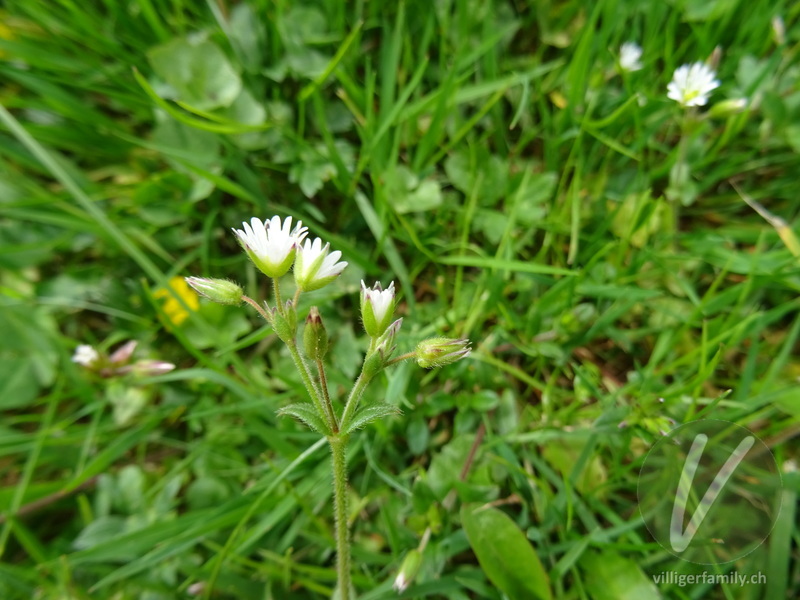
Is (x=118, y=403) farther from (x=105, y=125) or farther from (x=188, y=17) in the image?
(x=188, y=17)

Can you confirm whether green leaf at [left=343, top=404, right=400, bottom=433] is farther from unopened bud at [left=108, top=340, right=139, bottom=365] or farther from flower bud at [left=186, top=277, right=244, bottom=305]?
unopened bud at [left=108, top=340, right=139, bottom=365]

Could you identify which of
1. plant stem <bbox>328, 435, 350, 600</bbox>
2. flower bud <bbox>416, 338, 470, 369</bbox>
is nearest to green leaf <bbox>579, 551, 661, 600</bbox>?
plant stem <bbox>328, 435, 350, 600</bbox>

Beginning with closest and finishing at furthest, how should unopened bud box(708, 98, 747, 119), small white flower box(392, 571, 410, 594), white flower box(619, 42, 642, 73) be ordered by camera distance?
small white flower box(392, 571, 410, 594) → unopened bud box(708, 98, 747, 119) → white flower box(619, 42, 642, 73)

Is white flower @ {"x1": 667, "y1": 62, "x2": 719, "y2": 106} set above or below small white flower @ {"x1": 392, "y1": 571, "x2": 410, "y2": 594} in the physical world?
above

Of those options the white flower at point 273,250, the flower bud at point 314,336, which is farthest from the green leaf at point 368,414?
the white flower at point 273,250

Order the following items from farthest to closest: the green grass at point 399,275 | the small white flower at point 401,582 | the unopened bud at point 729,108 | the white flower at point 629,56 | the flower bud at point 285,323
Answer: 1. the white flower at point 629,56
2. the unopened bud at point 729,108
3. the green grass at point 399,275
4. the small white flower at point 401,582
5. the flower bud at point 285,323

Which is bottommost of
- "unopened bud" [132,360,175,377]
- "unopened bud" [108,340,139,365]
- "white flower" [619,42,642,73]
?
"unopened bud" [132,360,175,377]

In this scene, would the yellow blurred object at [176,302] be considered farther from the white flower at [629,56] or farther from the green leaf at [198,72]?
the white flower at [629,56]
